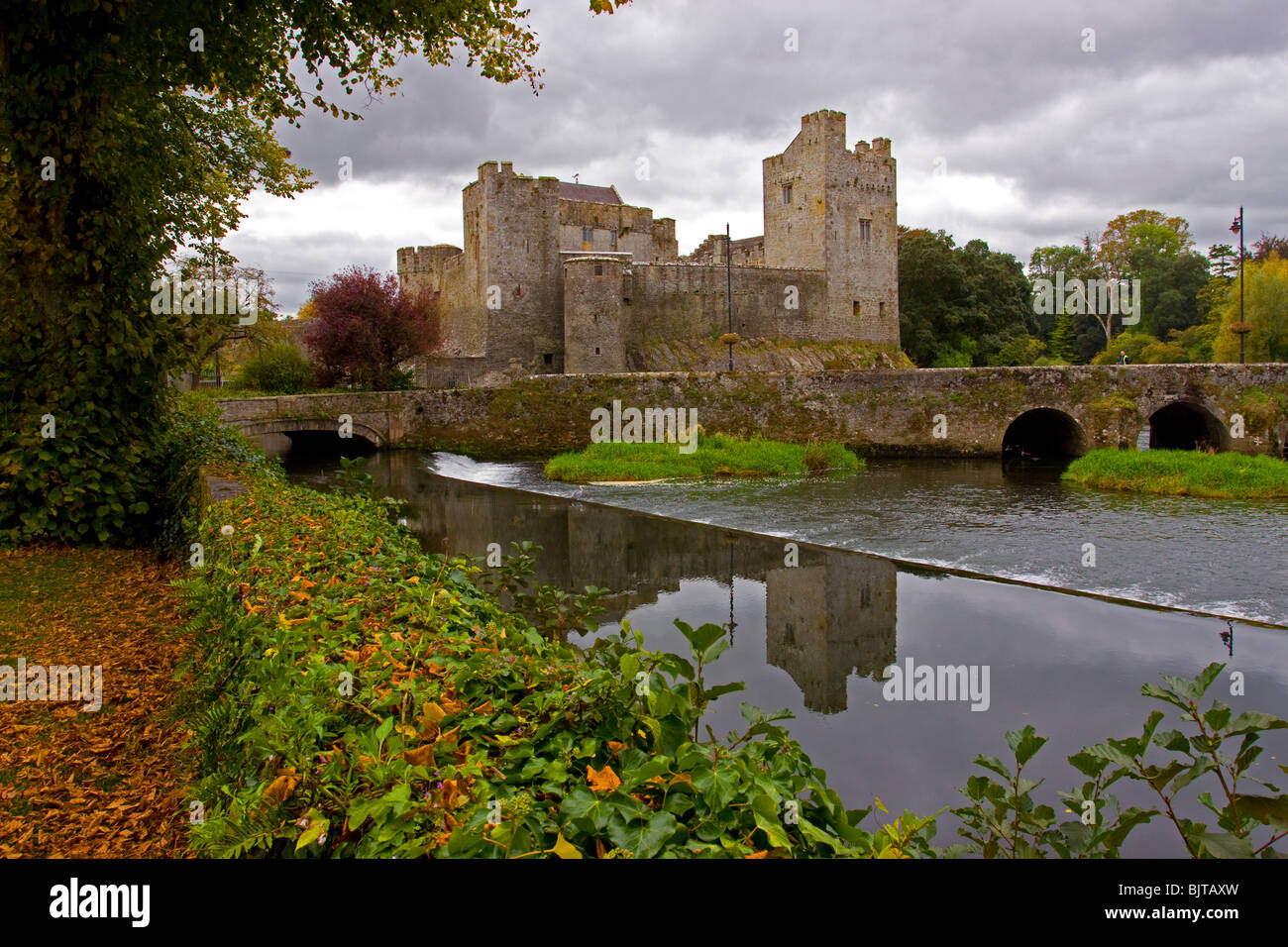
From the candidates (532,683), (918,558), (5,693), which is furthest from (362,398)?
(532,683)

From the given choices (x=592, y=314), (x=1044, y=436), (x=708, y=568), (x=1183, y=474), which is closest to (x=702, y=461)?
(x=1183, y=474)

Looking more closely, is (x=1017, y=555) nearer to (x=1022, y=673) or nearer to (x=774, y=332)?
(x=1022, y=673)

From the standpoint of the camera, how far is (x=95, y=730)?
4.38 m

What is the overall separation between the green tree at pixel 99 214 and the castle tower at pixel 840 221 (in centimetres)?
3885

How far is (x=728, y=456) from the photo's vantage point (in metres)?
24.3

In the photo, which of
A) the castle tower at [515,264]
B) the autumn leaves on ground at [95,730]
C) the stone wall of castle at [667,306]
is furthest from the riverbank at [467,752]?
the castle tower at [515,264]

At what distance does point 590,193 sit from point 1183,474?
3982 centimetres

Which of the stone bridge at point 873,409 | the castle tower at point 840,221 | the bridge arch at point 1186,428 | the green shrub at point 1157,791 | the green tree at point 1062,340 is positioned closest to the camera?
the green shrub at point 1157,791

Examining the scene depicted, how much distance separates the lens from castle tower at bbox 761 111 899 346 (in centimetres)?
4553

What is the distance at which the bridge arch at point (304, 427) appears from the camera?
27050 mm

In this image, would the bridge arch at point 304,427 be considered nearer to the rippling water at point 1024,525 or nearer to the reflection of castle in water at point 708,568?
the rippling water at point 1024,525

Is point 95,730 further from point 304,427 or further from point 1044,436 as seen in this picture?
point 1044,436

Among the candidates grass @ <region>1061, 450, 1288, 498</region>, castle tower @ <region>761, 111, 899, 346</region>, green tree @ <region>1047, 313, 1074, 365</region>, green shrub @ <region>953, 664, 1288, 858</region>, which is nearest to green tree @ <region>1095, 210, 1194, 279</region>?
green tree @ <region>1047, 313, 1074, 365</region>

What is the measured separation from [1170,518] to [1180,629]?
26.3 ft
